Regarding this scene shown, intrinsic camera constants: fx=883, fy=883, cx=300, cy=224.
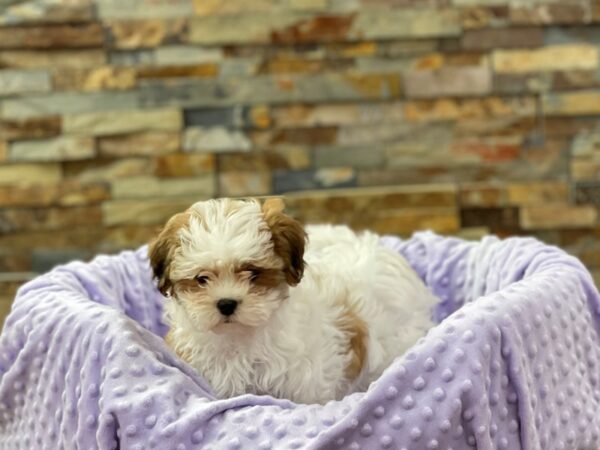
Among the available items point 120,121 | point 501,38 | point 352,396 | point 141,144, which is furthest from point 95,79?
point 352,396

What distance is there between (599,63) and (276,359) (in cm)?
191

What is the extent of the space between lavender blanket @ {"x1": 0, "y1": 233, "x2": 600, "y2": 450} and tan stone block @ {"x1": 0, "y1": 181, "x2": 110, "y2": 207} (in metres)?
1.12

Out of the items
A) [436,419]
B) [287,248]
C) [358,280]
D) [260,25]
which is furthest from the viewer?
[260,25]

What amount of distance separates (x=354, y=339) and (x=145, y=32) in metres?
1.58

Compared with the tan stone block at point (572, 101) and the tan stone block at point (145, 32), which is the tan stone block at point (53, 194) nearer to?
the tan stone block at point (145, 32)

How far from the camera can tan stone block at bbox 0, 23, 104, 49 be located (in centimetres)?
302

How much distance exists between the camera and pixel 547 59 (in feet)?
10.1

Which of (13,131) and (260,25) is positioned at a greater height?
(260,25)

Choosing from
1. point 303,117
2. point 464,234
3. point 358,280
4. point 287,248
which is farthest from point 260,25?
point 287,248

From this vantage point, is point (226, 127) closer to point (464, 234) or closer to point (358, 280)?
point (464, 234)

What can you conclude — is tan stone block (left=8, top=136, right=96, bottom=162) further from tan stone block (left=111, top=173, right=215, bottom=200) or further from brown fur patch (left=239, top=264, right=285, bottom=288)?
brown fur patch (left=239, top=264, right=285, bottom=288)

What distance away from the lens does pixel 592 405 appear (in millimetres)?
1773

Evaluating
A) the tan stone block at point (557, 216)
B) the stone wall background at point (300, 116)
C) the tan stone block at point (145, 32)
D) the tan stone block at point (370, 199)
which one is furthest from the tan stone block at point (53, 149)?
the tan stone block at point (557, 216)

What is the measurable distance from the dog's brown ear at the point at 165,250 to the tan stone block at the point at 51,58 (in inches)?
60.7
